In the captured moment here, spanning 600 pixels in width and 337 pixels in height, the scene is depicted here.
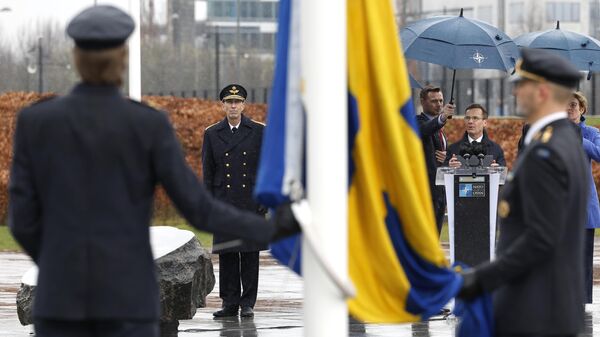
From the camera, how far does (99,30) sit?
18.4ft

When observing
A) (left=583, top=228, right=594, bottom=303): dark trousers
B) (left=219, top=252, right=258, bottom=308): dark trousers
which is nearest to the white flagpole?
(left=219, top=252, right=258, bottom=308): dark trousers

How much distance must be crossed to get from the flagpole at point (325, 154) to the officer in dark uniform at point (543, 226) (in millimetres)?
551

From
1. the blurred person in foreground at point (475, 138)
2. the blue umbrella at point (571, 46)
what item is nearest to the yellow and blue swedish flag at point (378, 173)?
the blurred person in foreground at point (475, 138)

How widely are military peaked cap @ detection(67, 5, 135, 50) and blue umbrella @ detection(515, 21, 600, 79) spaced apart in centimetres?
948

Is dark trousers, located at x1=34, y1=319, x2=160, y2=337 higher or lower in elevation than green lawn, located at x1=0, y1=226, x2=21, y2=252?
higher

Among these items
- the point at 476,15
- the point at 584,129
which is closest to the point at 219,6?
the point at 476,15

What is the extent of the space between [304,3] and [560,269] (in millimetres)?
1323

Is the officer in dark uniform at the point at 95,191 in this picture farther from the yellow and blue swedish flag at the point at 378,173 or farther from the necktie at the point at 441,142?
the necktie at the point at 441,142

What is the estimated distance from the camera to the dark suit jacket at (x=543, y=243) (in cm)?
574

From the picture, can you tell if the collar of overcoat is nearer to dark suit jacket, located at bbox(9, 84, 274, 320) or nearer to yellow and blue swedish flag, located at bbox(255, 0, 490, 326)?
yellow and blue swedish flag, located at bbox(255, 0, 490, 326)

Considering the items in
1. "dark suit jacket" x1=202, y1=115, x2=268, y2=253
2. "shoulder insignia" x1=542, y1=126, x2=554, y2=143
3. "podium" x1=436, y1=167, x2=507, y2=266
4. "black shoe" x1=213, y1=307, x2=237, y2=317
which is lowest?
"black shoe" x1=213, y1=307, x2=237, y2=317

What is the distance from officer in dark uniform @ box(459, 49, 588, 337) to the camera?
575 cm

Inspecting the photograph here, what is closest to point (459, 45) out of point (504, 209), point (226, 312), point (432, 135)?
point (432, 135)

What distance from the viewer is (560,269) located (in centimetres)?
582
